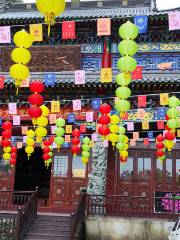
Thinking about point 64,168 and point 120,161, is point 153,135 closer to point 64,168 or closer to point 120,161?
point 120,161

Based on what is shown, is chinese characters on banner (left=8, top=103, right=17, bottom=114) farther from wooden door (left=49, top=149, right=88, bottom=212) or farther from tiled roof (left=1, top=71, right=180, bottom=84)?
wooden door (left=49, top=149, right=88, bottom=212)

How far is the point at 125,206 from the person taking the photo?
581 inches

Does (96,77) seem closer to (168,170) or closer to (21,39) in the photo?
(168,170)

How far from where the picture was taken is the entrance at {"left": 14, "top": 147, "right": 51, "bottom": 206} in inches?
858

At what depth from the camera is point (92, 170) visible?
16016mm

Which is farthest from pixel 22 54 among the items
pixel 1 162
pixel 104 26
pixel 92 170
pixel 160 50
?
pixel 1 162

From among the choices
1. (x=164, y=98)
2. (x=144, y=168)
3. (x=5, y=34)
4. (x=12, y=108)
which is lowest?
(x=144, y=168)

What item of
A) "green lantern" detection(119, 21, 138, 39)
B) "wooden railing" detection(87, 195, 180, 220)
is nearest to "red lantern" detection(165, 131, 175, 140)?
"wooden railing" detection(87, 195, 180, 220)

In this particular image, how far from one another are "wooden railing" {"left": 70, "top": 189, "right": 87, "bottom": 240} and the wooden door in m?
3.22

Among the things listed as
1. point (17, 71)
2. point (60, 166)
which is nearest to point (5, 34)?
point (17, 71)

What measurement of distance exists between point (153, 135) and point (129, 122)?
173 centimetres

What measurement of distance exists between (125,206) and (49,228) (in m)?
3.03

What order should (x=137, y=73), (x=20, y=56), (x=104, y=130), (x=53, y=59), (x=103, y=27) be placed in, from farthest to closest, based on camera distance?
(x=53, y=59) < (x=137, y=73) < (x=104, y=130) < (x=103, y=27) < (x=20, y=56)

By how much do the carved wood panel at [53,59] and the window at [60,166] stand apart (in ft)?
13.0
